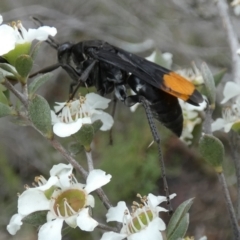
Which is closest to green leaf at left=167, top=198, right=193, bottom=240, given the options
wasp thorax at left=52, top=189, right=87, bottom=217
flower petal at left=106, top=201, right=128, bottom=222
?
flower petal at left=106, top=201, right=128, bottom=222

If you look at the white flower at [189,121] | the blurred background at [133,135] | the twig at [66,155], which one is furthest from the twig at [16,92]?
the blurred background at [133,135]

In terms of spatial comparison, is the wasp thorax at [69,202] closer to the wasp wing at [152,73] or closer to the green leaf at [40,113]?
the green leaf at [40,113]

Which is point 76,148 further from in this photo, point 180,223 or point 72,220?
point 180,223

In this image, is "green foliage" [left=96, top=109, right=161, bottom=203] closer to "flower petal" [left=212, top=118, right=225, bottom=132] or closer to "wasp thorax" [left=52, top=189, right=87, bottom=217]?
"flower petal" [left=212, top=118, right=225, bottom=132]

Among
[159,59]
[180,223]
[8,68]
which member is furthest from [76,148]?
[159,59]

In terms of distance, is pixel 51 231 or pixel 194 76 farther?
pixel 194 76

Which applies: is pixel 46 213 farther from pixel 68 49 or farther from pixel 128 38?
pixel 128 38
